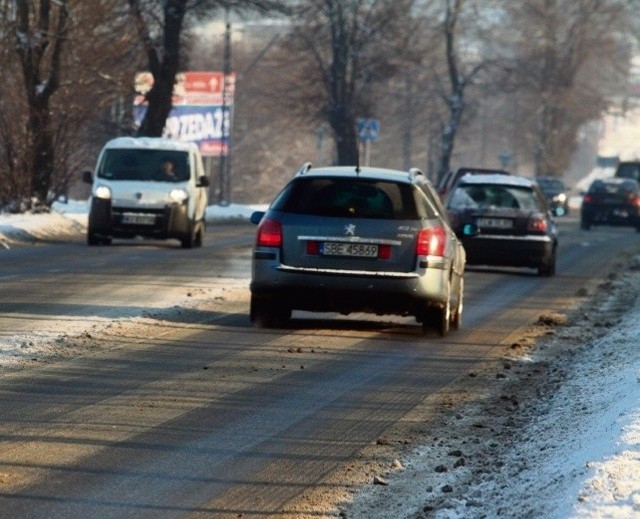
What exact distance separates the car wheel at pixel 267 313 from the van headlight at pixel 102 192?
46.1 ft

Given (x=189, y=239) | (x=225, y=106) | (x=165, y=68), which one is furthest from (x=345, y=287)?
(x=225, y=106)

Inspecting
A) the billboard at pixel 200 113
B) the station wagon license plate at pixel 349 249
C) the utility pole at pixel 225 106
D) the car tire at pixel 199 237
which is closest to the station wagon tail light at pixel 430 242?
the station wagon license plate at pixel 349 249

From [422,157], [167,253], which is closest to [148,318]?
[167,253]

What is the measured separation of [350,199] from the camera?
14.7 metres

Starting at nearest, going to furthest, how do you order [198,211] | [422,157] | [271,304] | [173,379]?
1. [173,379]
2. [271,304]
3. [198,211]
4. [422,157]

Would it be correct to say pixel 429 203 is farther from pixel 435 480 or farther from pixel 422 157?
pixel 422 157

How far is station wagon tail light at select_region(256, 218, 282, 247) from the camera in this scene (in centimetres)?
1458

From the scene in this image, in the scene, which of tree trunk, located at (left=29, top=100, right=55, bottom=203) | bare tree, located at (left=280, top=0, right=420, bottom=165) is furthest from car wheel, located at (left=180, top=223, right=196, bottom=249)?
bare tree, located at (left=280, top=0, right=420, bottom=165)

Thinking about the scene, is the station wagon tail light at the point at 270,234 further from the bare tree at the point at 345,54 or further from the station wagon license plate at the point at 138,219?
the bare tree at the point at 345,54

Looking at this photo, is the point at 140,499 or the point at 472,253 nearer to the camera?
the point at 140,499

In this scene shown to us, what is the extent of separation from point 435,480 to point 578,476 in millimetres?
911

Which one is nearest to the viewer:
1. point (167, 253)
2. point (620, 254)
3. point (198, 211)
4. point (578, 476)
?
point (578, 476)

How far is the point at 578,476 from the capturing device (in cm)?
714

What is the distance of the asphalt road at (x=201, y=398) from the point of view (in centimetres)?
747
